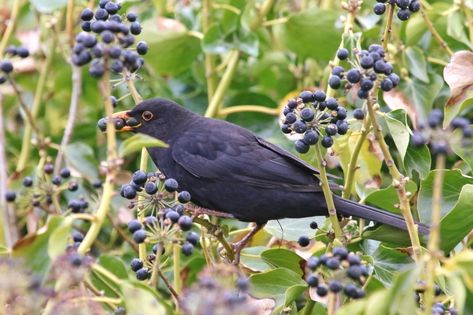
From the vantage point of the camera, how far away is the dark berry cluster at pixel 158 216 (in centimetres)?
254

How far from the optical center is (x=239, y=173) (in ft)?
13.0

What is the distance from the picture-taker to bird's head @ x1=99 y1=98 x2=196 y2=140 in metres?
4.14

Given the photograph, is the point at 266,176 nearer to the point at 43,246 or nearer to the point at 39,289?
the point at 43,246

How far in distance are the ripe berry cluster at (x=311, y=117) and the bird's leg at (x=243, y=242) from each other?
577mm

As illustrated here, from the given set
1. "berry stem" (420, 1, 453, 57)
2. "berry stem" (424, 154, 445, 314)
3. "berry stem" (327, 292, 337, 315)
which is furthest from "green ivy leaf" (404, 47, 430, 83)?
"berry stem" (424, 154, 445, 314)

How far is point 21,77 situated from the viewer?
18.8 ft

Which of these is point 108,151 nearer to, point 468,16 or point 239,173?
point 239,173

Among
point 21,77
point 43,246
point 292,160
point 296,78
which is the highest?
point 43,246

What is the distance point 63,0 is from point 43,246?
259cm

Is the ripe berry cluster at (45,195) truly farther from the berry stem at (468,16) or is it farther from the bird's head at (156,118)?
the berry stem at (468,16)

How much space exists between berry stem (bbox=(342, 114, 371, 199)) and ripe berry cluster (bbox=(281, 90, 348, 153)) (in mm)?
70

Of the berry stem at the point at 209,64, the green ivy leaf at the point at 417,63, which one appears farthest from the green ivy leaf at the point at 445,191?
the berry stem at the point at 209,64

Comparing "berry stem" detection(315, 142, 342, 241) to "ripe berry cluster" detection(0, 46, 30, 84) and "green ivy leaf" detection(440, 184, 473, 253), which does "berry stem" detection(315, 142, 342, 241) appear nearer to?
"green ivy leaf" detection(440, 184, 473, 253)

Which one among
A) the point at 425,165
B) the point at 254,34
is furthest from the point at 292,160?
the point at 254,34
